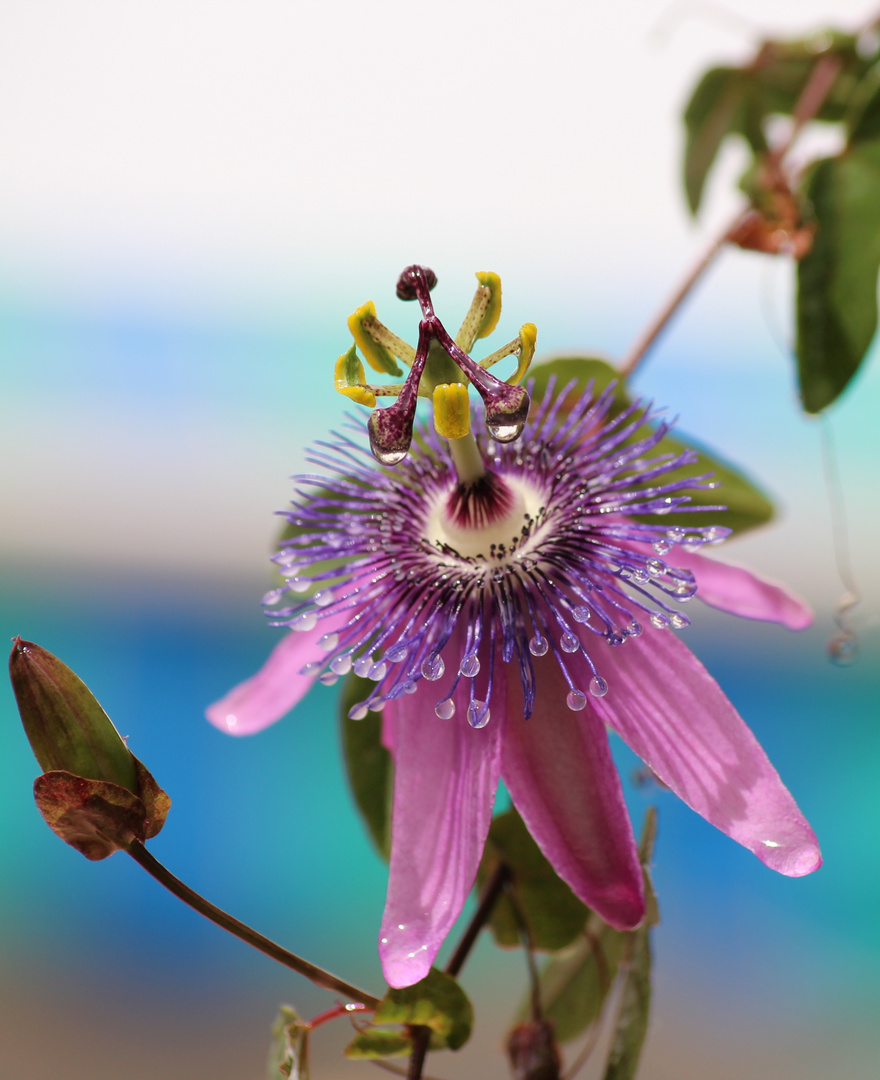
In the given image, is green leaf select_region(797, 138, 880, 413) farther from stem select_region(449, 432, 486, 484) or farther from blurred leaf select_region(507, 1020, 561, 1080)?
blurred leaf select_region(507, 1020, 561, 1080)

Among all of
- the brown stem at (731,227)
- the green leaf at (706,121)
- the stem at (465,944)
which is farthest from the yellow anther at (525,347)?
the green leaf at (706,121)

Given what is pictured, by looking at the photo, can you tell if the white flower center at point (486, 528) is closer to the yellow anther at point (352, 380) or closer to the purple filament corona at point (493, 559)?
the purple filament corona at point (493, 559)

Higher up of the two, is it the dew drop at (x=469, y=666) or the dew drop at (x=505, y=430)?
the dew drop at (x=505, y=430)

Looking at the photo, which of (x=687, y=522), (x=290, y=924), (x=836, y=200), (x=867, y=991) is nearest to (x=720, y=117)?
(x=836, y=200)

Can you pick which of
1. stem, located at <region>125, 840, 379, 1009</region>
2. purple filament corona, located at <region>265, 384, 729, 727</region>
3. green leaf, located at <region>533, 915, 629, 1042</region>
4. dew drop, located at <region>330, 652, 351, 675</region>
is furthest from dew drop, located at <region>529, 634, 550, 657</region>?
green leaf, located at <region>533, 915, 629, 1042</region>

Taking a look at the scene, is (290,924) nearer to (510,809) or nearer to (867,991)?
(867,991)

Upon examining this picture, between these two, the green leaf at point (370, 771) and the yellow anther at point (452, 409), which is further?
the green leaf at point (370, 771)

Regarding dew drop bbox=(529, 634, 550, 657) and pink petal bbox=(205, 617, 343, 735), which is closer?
dew drop bbox=(529, 634, 550, 657)
